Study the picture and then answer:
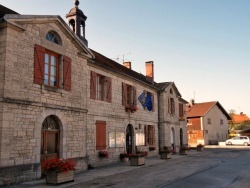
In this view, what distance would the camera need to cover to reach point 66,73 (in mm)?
13398

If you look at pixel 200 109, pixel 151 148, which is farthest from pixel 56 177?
pixel 200 109

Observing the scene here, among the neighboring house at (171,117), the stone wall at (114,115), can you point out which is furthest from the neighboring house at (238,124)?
the stone wall at (114,115)

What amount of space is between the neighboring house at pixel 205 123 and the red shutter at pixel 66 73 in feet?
100

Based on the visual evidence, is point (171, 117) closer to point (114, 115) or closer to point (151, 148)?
point (151, 148)

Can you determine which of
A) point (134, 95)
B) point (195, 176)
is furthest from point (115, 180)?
point (134, 95)

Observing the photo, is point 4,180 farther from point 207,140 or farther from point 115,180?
point 207,140

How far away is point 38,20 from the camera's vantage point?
Result: 39.5ft

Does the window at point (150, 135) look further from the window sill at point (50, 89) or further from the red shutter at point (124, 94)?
the window sill at point (50, 89)

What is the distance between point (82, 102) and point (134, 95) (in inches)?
260

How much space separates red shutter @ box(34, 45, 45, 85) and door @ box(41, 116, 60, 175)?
1.76 meters

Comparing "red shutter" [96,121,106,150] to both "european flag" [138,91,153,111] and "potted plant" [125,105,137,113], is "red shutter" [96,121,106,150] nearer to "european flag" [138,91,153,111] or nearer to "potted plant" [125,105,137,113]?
"potted plant" [125,105,137,113]

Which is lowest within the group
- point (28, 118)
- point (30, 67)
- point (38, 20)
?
point (28, 118)

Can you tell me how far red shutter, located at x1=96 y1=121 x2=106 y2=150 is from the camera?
1599cm

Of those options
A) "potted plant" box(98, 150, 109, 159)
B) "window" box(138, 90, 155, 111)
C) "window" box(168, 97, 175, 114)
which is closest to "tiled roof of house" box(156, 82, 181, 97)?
"window" box(168, 97, 175, 114)
